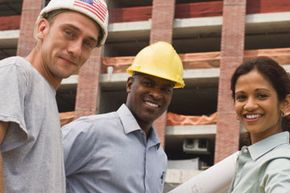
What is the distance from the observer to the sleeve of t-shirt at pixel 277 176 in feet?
7.71

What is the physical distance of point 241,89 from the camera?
2811 millimetres

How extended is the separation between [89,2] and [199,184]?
1.67 m

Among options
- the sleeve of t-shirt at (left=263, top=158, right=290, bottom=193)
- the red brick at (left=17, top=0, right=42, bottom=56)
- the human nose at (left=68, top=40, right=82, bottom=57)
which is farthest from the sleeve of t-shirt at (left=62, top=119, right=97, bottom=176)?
the red brick at (left=17, top=0, right=42, bottom=56)

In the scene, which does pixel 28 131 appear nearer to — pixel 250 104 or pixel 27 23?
pixel 250 104

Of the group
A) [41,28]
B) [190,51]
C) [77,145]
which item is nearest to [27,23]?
[190,51]

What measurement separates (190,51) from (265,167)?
82.2 feet

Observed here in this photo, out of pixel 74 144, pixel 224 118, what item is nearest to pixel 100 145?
pixel 74 144

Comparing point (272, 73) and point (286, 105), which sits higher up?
point (272, 73)

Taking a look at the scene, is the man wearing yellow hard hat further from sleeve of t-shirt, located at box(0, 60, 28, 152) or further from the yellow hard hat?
sleeve of t-shirt, located at box(0, 60, 28, 152)

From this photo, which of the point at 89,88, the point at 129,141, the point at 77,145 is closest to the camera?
the point at 77,145

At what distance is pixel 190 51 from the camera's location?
27531mm

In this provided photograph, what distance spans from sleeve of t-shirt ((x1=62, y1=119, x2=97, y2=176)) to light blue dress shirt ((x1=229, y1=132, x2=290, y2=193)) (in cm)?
104

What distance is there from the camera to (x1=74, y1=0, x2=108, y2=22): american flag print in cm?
276

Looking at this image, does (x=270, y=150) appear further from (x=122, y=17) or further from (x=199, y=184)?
(x=122, y=17)
